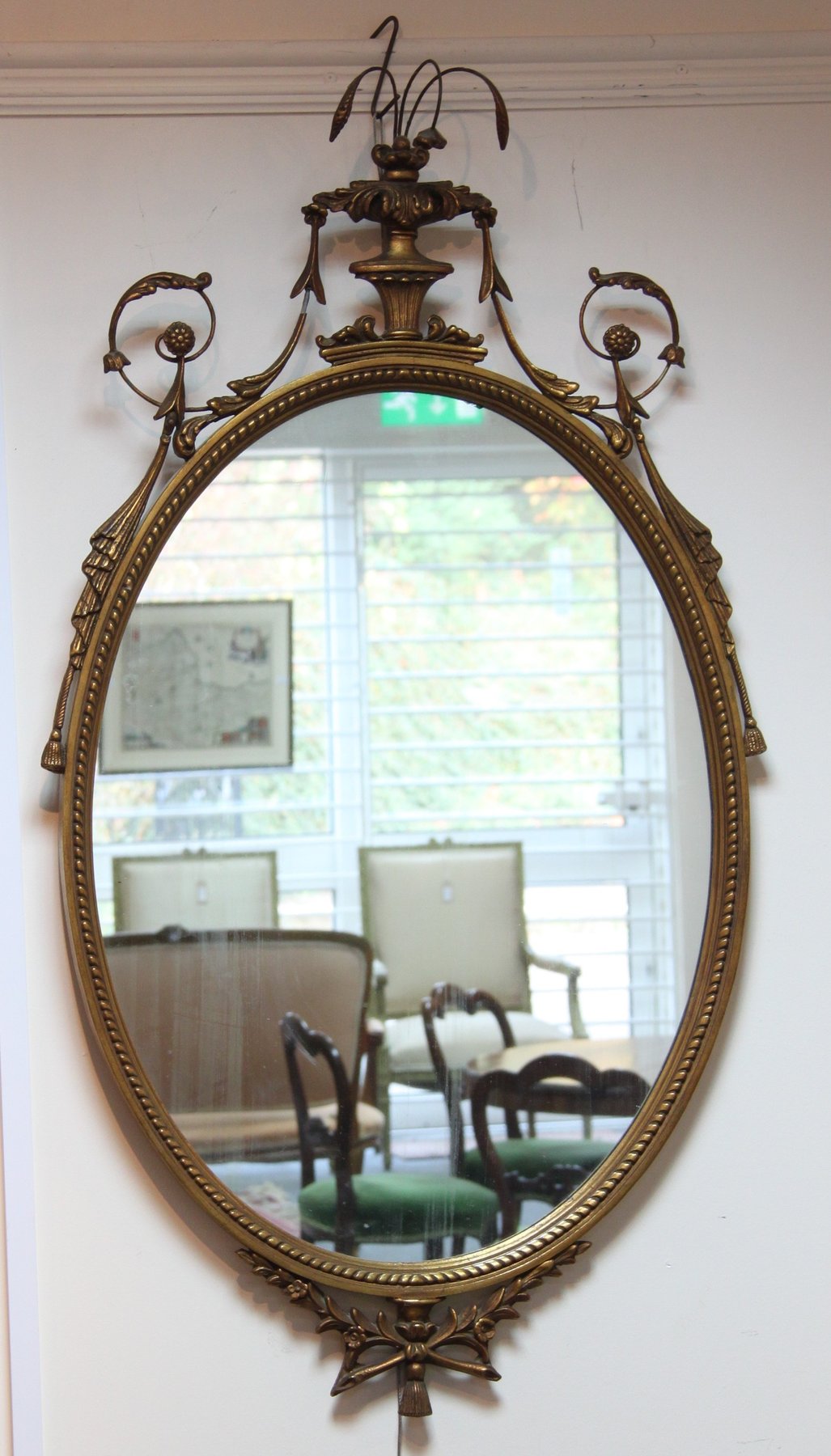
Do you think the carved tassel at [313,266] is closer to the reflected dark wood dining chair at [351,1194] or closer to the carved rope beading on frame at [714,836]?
the carved rope beading on frame at [714,836]

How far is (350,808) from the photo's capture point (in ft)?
4.10

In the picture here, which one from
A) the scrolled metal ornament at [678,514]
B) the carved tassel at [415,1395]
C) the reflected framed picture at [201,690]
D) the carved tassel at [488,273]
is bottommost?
the carved tassel at [415,1395]

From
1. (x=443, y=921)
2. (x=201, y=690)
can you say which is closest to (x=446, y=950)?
(x=443, y=921)

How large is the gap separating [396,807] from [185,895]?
223mm

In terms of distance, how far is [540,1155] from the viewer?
1.23m

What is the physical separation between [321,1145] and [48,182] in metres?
0.99

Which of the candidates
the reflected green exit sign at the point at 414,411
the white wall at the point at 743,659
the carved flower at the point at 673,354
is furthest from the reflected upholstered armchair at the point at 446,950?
the carved flower at the point at 673,354

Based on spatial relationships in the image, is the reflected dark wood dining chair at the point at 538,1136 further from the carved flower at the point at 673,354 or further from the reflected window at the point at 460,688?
the carved flower at the point at 673,354

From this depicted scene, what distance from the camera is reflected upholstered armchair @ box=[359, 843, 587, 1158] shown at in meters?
1.22

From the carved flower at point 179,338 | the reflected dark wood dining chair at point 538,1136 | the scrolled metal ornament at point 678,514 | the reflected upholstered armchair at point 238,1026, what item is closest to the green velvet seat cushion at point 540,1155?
the reflected dark wood dining chair at point 538,1136

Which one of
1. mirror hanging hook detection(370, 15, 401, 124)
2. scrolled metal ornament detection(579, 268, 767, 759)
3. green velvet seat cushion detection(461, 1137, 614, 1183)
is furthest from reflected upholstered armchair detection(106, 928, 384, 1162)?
mirror hanging hook detection(370, 15, 401, 124)

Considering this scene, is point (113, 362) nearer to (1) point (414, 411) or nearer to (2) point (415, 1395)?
(1) point (414, 411)

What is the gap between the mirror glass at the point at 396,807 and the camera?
1216 millimetres

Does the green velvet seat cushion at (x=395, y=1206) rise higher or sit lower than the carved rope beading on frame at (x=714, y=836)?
lower
